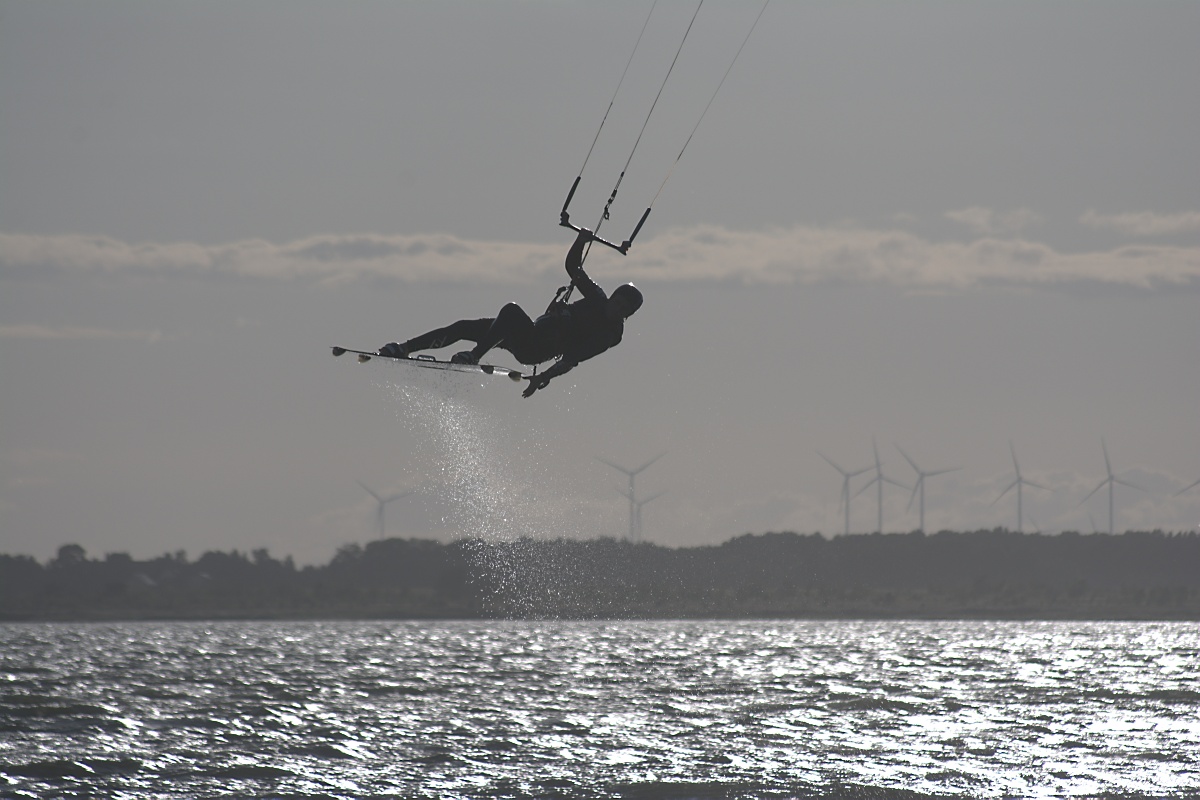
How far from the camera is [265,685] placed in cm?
7919

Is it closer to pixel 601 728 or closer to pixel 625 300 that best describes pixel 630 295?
pixel 625 300

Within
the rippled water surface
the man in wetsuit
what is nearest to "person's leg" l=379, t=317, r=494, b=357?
the man in wetsuit

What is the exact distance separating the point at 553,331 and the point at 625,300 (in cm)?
141

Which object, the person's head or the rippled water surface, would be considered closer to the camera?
the person's head

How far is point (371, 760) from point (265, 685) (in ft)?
122

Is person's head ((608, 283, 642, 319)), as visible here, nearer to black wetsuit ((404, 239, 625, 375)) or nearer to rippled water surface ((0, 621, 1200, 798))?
black wetsuit ((404, 239, 625, 375))

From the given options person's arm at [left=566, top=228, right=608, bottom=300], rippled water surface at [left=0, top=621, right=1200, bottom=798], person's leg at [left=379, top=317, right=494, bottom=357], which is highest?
person's arm at [left=566, top=228, right=608, bottom=300]

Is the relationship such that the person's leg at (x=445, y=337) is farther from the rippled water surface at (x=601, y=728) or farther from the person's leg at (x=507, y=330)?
the rippled water surface at (x=601, y=728)

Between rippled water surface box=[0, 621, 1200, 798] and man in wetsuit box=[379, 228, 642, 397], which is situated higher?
man in wetsuit box=[379, 228, 642, 397]

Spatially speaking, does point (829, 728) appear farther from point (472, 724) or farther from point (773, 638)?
point (773, 638)

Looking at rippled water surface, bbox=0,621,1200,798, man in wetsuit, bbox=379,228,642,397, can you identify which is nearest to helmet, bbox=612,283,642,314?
man in wetsuit, bbox=379,228,642,397

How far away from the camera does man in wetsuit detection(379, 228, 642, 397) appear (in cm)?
2486

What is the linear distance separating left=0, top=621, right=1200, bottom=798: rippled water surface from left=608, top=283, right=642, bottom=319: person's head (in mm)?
15127

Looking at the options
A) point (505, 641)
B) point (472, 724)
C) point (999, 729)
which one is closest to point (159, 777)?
point (472, 724)
